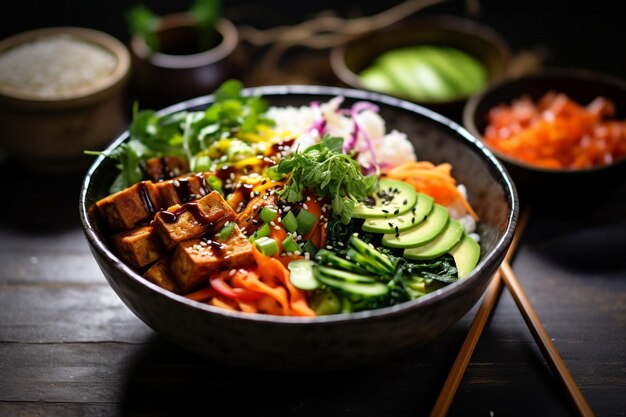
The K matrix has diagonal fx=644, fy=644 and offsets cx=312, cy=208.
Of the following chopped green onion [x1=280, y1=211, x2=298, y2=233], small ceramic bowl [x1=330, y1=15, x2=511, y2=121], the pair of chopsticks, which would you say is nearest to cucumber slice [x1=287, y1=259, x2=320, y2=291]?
chopped green onion [x1=280, y1=211, x2=298, y2=233]

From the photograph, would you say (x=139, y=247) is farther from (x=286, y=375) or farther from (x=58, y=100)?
(x=58, y=100)

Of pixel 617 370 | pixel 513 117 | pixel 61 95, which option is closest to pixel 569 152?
pixel 513 117

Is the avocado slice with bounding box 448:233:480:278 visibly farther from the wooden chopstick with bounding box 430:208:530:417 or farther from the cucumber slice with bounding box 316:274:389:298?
the cucumber slice with bounding box 316:274:389:298

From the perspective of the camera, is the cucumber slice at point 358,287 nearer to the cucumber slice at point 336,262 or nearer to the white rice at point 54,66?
the cucumber slice at point 336,262

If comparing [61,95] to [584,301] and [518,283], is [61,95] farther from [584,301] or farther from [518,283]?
[584,301]

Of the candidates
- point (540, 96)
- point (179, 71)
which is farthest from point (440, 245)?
point (179, 71)

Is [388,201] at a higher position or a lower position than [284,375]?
higher

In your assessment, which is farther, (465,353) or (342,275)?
(465,353)
